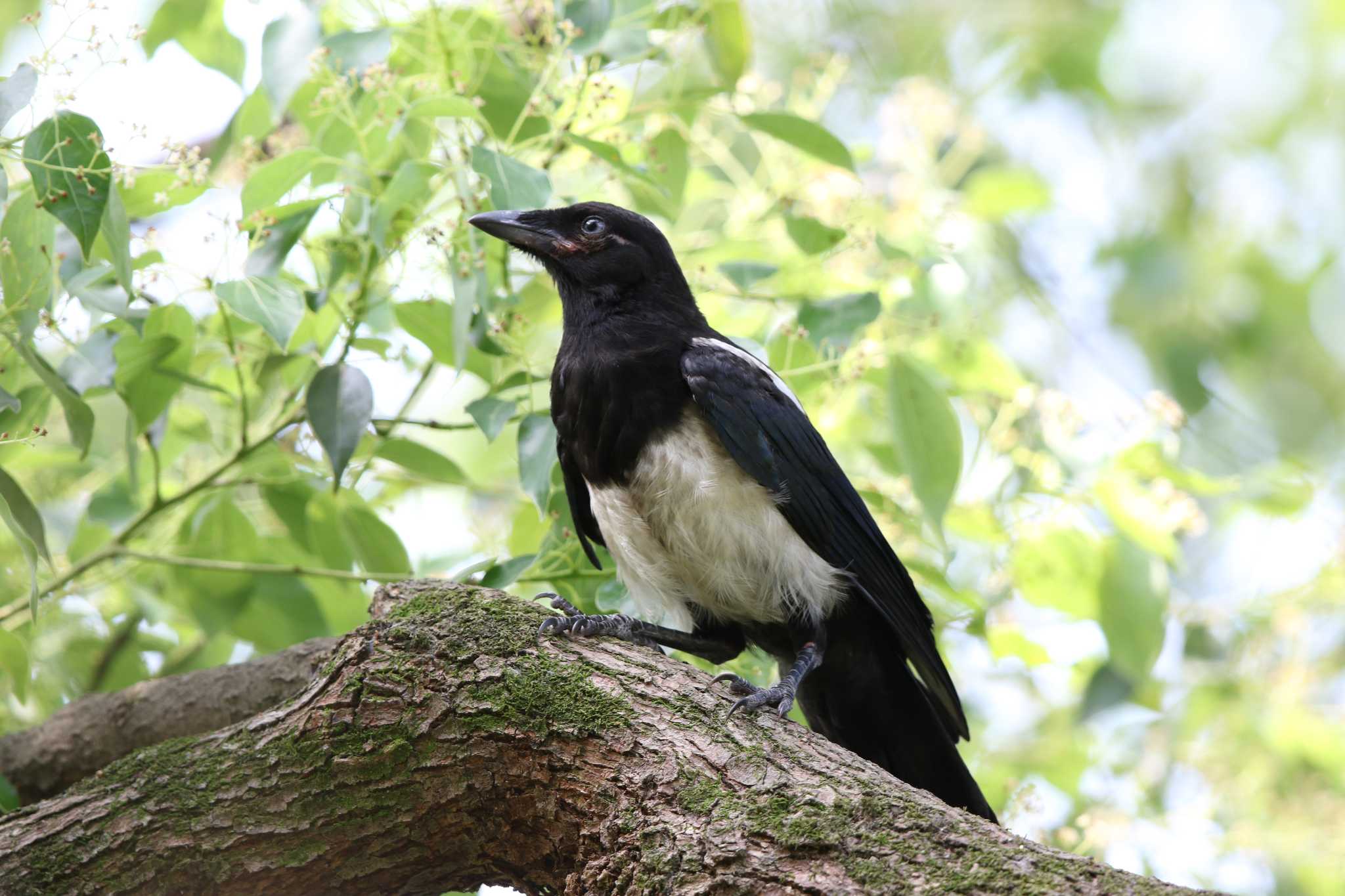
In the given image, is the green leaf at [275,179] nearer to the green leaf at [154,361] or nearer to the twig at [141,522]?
the green leaf at [154,361]

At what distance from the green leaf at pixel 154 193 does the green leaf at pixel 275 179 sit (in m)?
0.12

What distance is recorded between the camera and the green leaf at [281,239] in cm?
330

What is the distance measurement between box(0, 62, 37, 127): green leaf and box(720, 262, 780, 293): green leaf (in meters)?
1.83

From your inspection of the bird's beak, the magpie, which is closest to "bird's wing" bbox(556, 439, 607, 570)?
the magpie

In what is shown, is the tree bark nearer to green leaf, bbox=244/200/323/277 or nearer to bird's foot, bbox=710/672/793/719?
bird's foot, bbox=710/672/793/719

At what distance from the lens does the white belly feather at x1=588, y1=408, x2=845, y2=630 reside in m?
3.55

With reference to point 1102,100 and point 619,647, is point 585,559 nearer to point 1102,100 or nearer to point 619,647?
point 619,647

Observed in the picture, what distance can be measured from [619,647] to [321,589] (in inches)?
58.9

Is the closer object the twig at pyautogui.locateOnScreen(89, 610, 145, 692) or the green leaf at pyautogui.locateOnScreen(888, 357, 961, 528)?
the green leaf at pyautogui.locateOnScreen(888, 357, 961, 528)

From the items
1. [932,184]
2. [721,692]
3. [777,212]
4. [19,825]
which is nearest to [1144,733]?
[932,184]

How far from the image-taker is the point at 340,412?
3227mm

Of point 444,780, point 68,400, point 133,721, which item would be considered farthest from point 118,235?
point 133,721

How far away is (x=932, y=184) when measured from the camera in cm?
491

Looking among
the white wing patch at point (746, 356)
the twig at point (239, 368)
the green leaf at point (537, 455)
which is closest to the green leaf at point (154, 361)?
the twig at point (239, 368)
